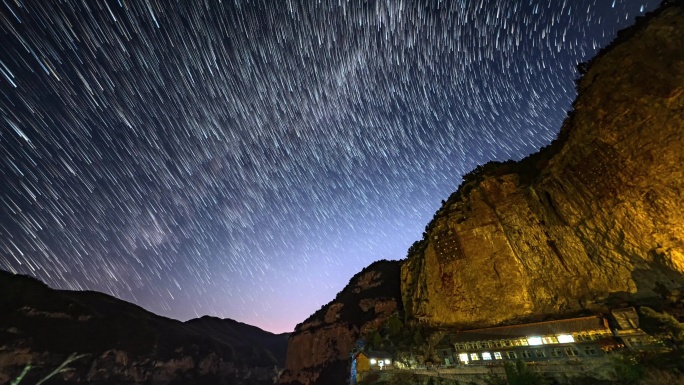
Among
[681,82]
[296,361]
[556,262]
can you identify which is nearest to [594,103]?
[681,82]

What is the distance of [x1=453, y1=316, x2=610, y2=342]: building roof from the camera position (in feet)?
112

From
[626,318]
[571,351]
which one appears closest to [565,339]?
[571,351]

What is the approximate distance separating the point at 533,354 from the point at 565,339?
425cm

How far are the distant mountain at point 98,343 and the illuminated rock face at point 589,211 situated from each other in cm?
11797

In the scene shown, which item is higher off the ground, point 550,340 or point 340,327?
point 340,327

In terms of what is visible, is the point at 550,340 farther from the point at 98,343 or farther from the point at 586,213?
the point at 98,343

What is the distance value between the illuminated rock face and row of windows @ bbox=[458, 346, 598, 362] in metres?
5.05

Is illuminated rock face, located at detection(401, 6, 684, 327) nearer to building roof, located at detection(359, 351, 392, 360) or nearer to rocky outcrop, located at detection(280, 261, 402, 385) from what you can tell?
building roof, located at detection(359, 351, 392, 360)

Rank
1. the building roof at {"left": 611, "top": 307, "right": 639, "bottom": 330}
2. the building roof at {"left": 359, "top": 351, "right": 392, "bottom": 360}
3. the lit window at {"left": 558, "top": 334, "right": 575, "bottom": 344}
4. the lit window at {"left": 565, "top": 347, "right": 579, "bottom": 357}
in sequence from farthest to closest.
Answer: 1. the building roof at {"left": 359, "top": 351, "right": 392, "bottom": 360}
2. the lit window at {"left": 558, "top": 334, "right": 575, "bottom": 344}
3. the lit window at {"left": 565, "top": 347, "right": 579, "bottom": 357}
4. the building roof at {"left": 611, "top": 307, "right": 639, "bottom": 330}

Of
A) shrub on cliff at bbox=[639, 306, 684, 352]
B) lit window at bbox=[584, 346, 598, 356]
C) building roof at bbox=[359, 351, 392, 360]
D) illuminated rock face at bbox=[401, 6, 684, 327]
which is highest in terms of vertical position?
illuminated rock face at bbox=[401, 6, 684, 327]

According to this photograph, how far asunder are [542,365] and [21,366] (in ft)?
443

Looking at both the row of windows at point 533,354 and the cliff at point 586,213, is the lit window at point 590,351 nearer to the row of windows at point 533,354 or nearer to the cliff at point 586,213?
the row of windows at point 533,354

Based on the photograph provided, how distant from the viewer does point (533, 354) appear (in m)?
36.8

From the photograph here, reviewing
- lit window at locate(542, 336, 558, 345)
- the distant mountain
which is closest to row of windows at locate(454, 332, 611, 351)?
lit window at locate(542, 336, 558, 345)
